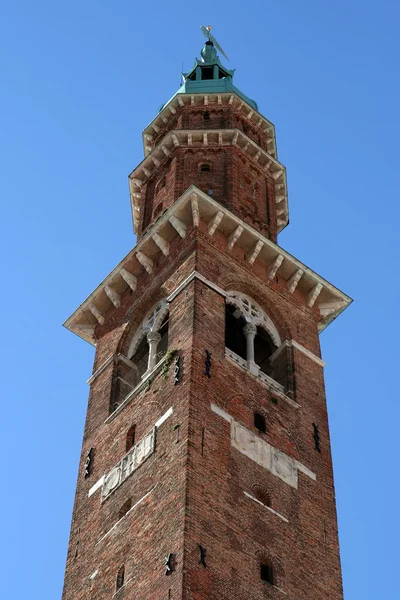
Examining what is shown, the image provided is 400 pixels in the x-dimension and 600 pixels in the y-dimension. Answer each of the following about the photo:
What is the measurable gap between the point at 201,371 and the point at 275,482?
143 inches

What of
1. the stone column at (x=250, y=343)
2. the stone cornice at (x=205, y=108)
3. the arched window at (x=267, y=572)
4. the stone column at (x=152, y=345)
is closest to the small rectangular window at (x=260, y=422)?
the stone column at (x=250, y=343)

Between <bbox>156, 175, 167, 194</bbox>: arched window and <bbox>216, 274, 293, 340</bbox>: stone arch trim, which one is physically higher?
<bbox>156, 175, 167, 194</bbox>: arched window

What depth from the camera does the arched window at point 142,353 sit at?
128 ft

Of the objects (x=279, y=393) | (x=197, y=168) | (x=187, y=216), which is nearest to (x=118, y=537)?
(x=279, y=393)

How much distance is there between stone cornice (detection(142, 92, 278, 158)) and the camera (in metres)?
50.5

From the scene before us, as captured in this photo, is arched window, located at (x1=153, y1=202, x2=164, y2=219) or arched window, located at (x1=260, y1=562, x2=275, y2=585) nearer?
arched window, located at (x1=260, y1=562, x2=275, y2=585)

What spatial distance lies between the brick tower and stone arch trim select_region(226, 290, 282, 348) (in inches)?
2.8

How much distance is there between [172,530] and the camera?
3053 centimetres

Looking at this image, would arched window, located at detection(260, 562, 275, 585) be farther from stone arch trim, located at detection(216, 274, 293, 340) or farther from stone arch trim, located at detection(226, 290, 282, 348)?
stone arch trim, located at detection(216, 274, 293, 340)

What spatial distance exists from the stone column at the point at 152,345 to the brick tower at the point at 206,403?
7 centimetres

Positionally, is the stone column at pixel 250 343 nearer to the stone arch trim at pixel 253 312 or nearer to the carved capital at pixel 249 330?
the carved capital at pixel 249 330

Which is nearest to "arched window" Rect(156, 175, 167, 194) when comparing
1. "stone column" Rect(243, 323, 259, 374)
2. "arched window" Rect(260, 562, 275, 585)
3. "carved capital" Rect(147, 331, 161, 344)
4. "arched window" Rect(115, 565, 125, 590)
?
"carved capital" Rect(147, 331, 161, 344)

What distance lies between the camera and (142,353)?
133ft

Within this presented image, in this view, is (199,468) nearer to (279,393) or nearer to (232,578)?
(232,578)
